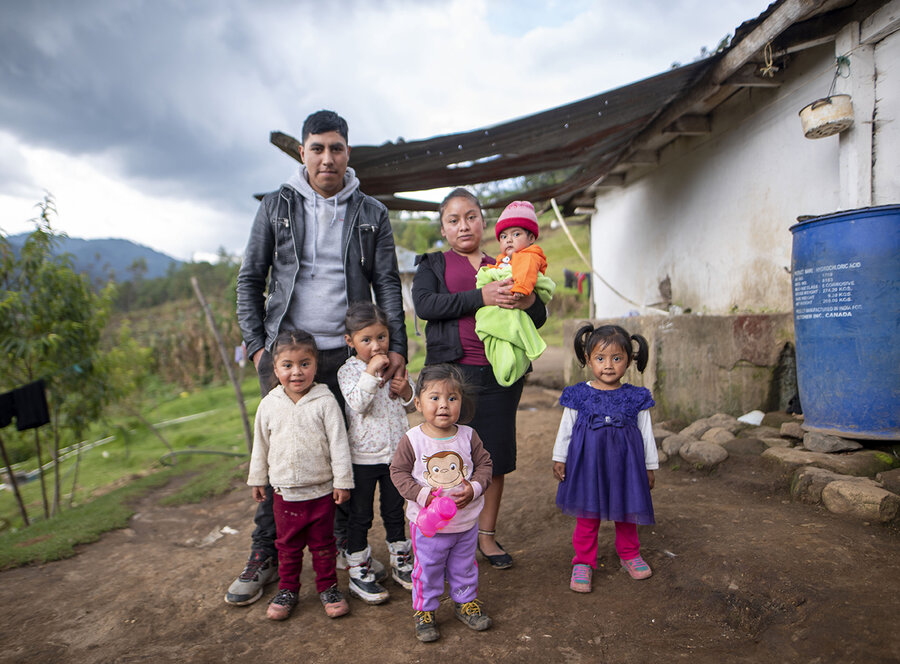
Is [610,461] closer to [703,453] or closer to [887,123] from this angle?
[703,453]

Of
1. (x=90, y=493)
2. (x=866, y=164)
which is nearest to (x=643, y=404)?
(x=866, y=164)

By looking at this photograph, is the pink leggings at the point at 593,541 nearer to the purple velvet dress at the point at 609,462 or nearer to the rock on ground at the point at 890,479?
the purple velvet dress at the point at 609,462

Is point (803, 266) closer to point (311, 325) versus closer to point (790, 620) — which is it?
point (790, 620)

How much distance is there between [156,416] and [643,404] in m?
12.6

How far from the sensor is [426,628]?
197 centimetres

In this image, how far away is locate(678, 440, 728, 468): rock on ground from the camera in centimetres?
353

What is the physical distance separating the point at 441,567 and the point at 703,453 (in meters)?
2.32

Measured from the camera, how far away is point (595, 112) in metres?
4.56

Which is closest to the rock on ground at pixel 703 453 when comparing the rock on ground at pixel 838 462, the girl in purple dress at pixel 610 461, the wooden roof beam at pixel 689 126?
the rock on ground at pixel 838 462

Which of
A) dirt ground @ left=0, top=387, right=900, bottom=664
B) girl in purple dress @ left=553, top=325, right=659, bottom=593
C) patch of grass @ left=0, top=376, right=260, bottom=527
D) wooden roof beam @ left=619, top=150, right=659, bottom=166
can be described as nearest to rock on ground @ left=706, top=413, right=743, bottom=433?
dirt ground @ left=0, top=387, right=900, bottom=664

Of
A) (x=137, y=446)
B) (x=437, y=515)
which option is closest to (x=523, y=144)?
(x=437, y=515)

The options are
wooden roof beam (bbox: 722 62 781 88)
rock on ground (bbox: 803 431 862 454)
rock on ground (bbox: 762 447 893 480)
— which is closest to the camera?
rock on ground (bbox: 762 447 893 480)

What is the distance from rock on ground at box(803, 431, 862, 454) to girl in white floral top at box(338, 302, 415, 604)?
245 cm

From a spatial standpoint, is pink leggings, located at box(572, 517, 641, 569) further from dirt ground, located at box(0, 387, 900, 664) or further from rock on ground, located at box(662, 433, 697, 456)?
rock on ground, located at box(662, 433, 697, 456)
